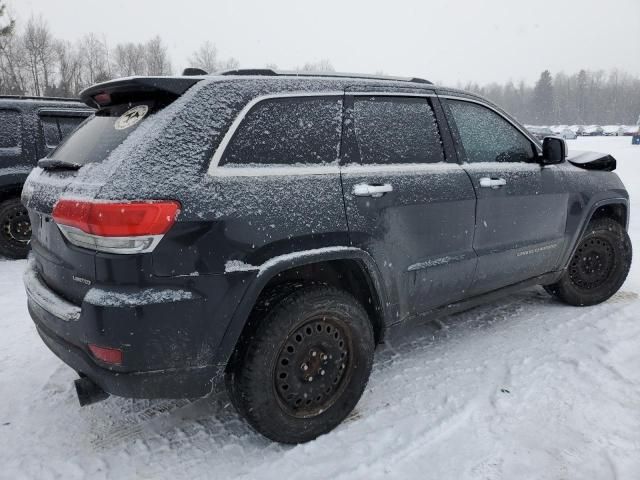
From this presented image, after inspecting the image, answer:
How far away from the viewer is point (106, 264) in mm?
1946


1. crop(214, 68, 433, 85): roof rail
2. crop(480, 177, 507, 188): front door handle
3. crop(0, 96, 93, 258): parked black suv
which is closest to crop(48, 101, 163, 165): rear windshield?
crop(214, 68, 433, 85): roof rail

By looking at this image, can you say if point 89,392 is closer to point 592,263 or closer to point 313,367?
point 313,367

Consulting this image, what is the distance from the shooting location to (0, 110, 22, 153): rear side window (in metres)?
6.07

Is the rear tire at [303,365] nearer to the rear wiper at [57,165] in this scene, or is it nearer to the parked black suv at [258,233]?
the parked black suv at [258,233]

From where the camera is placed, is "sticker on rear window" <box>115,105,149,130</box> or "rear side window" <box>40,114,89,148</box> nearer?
"sticker on rear window" <box>115,105,149,130</box>

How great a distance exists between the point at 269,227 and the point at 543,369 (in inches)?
84.4

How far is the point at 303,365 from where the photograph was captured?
2.47m

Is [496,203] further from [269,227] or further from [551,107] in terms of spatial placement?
[551,107]

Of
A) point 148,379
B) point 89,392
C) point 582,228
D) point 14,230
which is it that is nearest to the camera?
point 148,379

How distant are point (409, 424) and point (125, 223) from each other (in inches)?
71.1

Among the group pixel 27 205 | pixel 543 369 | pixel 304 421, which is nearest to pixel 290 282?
pixel 304 421

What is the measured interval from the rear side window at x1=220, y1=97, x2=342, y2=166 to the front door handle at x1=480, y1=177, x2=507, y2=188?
1185 millimetres

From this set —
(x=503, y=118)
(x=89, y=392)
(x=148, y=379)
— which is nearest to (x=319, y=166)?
(x=148, y=379)

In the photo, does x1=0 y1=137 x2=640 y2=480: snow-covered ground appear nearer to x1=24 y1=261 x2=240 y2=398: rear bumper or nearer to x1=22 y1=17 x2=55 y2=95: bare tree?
x1=24 y1=261 x2=240 y2=398: rear bumper
